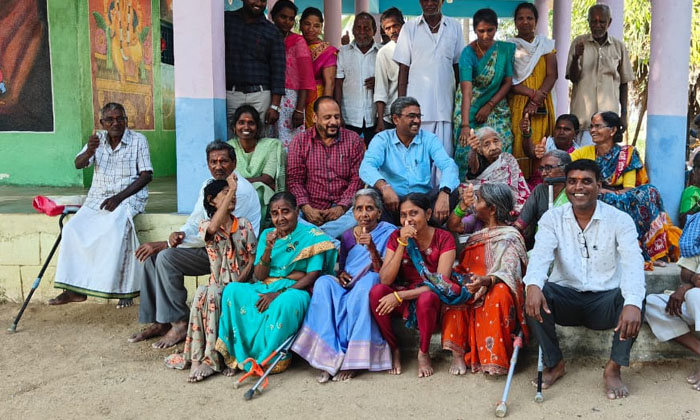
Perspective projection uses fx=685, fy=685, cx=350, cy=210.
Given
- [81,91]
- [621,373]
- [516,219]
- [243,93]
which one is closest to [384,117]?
[243,93]

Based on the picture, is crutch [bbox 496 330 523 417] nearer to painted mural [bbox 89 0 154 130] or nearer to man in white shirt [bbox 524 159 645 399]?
man in white shirt [bbox 524 159 645 399]

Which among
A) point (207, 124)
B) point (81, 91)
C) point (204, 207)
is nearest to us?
point (204, 207)

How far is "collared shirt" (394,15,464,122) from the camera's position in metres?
5.52

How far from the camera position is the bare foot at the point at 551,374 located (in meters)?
3.74

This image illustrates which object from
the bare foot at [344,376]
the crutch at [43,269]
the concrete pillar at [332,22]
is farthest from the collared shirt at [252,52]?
the concrete pillar at [332,22]

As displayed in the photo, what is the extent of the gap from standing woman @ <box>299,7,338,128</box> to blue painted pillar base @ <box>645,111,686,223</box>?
2.67 m

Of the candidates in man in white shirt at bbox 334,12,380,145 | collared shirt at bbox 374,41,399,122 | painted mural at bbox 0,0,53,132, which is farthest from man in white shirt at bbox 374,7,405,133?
painted mural at bbox 0,0,53,132

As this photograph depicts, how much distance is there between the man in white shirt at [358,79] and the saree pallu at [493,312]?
2.22m

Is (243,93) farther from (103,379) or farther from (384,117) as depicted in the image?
(103,379)

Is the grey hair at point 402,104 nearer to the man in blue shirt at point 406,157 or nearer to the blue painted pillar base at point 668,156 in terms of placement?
the man in blue shirt at point 406,157

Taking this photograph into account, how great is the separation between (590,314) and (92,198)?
144 inches

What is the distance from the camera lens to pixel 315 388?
3.80 metres

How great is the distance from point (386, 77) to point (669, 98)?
2232 millimetres

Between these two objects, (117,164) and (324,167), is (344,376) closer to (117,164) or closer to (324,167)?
(324,167)
